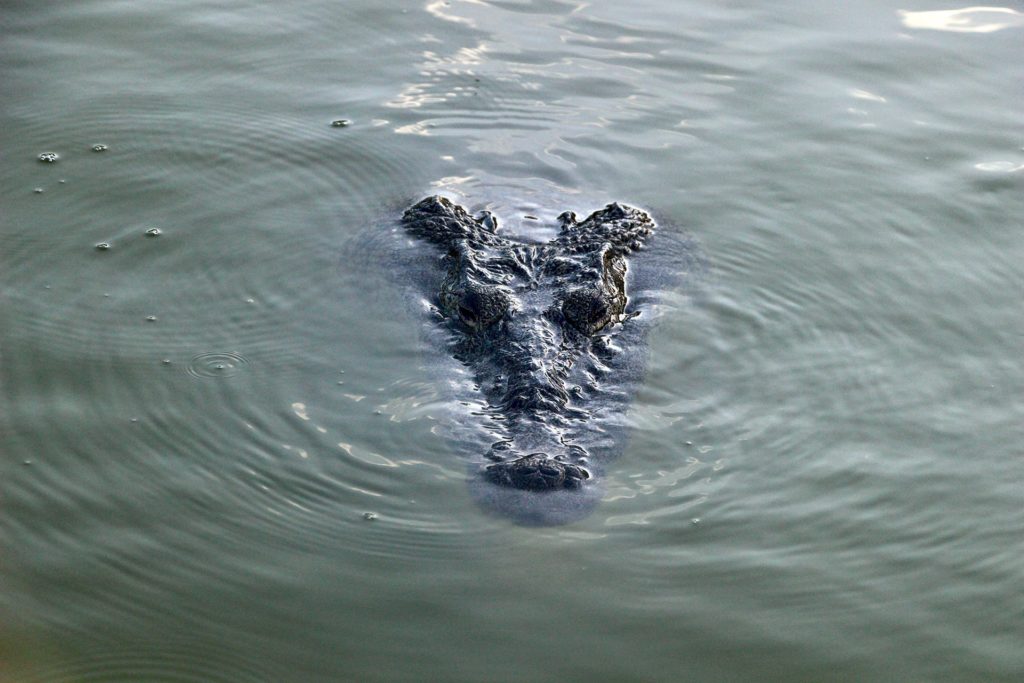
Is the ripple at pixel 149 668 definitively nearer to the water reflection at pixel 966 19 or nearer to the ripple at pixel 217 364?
the ripple at pixel 217 364

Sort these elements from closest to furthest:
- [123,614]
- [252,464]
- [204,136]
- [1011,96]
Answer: [123,614] < [252,464] < [204,136] < [1011,96]

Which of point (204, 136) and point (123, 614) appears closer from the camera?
point (123, 614)

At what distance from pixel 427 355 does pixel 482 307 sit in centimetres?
43

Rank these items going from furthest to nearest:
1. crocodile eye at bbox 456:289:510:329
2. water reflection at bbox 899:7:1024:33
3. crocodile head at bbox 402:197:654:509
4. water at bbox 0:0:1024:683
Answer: water reflection at bbox 899:7:1024:33
crocodile eye at bbox 456:289:510:329
crocodile head at bbox 402:197:654:509
water at bbox 0:0:1024:683

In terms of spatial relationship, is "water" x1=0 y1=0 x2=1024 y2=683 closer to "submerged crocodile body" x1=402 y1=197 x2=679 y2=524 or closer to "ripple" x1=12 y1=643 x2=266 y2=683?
"ripple" x1=12 y1=643 x2=266 y2=683


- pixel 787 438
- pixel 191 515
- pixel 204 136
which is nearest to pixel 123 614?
pixel 191 515

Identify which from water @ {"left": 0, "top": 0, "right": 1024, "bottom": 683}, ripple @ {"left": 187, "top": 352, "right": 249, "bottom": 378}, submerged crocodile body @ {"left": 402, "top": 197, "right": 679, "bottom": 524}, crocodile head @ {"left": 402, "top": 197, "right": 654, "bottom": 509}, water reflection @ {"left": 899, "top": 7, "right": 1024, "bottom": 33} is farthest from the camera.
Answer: water reflection @ {"left": 899, "top": 7, "right": 1024, "bottom": 33}

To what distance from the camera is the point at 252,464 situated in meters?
5.21

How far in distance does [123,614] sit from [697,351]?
10.4 feet

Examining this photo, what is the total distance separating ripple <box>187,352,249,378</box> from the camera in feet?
19.1

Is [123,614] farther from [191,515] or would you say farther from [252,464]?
[252,464]

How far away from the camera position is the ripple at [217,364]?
5.83 m

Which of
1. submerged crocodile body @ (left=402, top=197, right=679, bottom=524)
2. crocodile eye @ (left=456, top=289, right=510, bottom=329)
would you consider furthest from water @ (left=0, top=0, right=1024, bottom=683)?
crocodile eye @ (left=456, top=289, right=510, bottom=329)

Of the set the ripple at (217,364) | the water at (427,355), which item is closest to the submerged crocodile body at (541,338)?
the water at (427,355)
